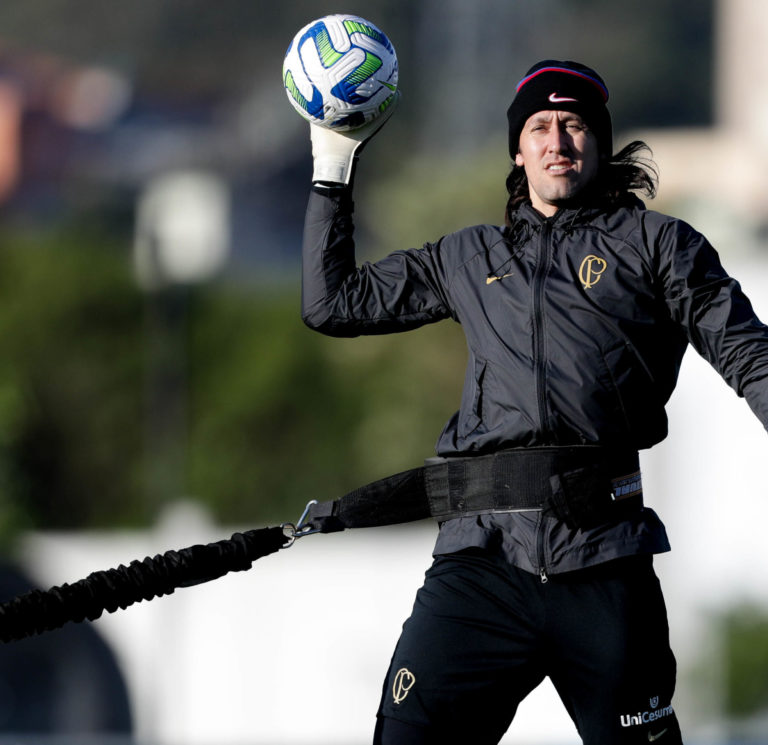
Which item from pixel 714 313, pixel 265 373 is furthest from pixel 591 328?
pixel 265 373

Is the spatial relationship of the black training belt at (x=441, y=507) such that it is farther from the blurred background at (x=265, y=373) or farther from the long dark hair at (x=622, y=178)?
the blurred background at (x=265, y=373)

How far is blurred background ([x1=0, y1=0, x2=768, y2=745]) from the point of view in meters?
18.1

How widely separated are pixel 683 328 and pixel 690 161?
3660 cm

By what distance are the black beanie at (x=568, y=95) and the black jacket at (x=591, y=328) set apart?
0.87 ft

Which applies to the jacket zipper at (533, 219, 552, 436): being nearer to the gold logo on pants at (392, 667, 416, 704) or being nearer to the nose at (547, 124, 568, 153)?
→ the nose at (547, 124, 568, 153)

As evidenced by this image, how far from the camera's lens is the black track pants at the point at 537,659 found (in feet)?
13.8

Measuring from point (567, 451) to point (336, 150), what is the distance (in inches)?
45.9

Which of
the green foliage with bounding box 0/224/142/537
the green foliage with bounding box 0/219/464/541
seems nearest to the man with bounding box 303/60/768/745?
the green foliage with bounding box 0/219/464/541

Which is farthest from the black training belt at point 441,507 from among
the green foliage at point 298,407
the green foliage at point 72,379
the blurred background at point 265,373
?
the green foliage at point 72,379

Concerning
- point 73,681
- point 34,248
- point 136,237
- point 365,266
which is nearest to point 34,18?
point 136,237

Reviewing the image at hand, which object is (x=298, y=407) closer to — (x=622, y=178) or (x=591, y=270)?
(x=622, y=178)

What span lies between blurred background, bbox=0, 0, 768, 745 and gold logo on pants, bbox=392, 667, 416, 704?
1047cm

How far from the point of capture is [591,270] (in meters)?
4.38

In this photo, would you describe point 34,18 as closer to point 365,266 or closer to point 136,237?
point 136,237
